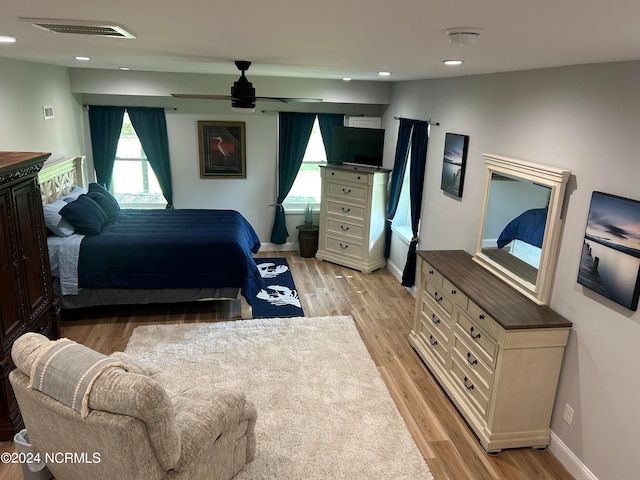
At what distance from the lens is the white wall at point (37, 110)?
A: 4129mm

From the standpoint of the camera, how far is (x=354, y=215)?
6.23 m

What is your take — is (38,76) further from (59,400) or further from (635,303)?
(635,303)

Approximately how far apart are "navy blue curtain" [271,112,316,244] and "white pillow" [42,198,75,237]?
117 inches

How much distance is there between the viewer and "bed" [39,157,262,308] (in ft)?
14.4

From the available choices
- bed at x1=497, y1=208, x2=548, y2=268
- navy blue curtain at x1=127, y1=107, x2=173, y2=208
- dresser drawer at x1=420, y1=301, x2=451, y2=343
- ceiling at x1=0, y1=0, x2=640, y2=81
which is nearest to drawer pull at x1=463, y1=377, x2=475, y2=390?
dresser drawer at x1=420, y1=301, x2=451, y2=343

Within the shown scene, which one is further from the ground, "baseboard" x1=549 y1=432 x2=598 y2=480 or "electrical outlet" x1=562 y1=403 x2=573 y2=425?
"electrical outlet" x1=562 y1=403 x2=573 y2=425

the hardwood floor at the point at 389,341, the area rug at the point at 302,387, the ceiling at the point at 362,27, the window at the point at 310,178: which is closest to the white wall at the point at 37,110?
the ceiling at the point at 362,27

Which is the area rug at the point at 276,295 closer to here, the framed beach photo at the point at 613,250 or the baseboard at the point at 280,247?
the baseboard at the point at 280,247

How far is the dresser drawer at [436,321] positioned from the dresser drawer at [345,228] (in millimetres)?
2179

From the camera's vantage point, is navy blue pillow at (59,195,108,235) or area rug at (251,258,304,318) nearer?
navy blue pillow at (59,195,108,235)

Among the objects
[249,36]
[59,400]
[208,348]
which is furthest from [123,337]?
[249,36]

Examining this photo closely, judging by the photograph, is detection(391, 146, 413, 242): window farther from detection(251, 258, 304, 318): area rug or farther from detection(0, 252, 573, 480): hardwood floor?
detection(251, 258, 304, 318): area rug

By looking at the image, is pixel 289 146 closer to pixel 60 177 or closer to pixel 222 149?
pixel 222 149

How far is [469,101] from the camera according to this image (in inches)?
167
